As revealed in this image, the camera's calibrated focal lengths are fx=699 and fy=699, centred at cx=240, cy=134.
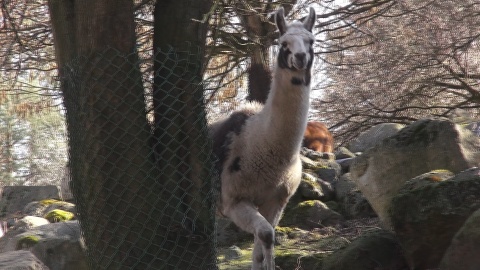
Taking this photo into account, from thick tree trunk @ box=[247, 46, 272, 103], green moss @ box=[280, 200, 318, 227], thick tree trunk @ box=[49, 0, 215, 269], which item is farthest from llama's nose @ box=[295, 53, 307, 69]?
thick tree trunk @ box=[247, 46, 272, 103]

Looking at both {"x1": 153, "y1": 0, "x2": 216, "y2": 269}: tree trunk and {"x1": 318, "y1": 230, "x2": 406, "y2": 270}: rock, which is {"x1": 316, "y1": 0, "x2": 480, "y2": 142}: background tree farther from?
{"x1": 153, "y1": 0, "x2": 216, "y2": 269}: tree trunk

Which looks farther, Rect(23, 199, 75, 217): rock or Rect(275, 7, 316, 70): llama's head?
Rect(23, 199, 75, 217): rock

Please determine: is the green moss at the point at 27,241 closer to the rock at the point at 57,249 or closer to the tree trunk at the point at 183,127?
the rock at the point at 57,249

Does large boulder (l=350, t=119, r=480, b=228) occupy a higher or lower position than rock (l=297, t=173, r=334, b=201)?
higher

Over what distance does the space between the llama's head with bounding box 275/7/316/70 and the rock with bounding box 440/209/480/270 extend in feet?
6.13

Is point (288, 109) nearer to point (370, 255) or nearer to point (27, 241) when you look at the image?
point (370, 255)

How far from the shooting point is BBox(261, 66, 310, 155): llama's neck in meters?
6.11

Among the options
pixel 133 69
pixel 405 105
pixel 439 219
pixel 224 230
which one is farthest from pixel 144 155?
pixel 405 105

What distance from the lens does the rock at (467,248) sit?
5.09m

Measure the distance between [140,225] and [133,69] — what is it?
41.9 inches

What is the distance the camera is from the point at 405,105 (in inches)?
576

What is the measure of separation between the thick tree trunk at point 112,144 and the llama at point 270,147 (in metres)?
1.32

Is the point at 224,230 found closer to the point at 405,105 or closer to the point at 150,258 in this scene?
the point at 150,258

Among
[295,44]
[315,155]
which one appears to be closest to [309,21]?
[295,44]
